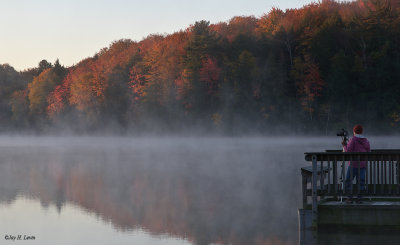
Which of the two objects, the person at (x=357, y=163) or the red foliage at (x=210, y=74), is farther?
the red foliage at (x=210, y=74)

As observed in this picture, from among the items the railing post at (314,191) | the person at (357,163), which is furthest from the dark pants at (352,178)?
the railing post at (314,191)

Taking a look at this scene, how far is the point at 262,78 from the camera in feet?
256

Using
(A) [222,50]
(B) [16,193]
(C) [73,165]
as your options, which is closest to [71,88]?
(A) [222,50]

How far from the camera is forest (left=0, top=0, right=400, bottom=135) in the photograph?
72.0m

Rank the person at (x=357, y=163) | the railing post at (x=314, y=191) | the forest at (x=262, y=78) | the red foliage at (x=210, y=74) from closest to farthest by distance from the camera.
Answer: the railing post at (x=314, y=191)
the person at (x=357, y=163)
the forest at (x=262, y=78)
the red foliage at (x=210, y=74)

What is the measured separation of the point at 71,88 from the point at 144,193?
91388 millimetres

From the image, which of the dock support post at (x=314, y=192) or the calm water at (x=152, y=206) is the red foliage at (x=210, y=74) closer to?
the calm water at (x=152, y=206)

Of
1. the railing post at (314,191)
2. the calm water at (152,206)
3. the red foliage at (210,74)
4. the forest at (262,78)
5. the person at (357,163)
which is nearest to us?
the railing post at (314,191)

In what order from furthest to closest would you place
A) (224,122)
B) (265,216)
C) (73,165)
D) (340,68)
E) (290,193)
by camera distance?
(224,122) → (340,68) → (73,165) → (290,193) → (265,216)

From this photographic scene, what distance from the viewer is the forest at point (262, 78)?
72000 millimetres

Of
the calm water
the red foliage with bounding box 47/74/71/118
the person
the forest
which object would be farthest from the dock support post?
the red foliage with bounding box 47/74/71/118

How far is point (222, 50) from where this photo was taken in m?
83.0

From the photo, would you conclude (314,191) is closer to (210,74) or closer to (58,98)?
(210,74)

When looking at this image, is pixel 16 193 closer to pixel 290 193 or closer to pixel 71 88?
pixel 290 193
